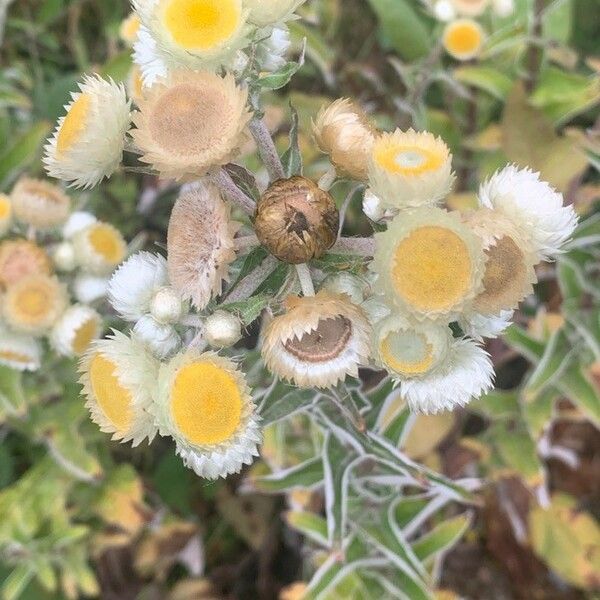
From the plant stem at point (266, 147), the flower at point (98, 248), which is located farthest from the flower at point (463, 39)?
the plant stem at point (266, 147)

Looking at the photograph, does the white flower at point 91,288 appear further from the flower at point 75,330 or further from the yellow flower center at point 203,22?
the yellow flower center at point 203,22

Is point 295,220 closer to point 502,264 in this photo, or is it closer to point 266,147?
point 266,147

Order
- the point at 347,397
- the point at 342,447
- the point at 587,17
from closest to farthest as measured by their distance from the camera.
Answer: the point at 347,397 < the point at 342,447 < the point at 587,17

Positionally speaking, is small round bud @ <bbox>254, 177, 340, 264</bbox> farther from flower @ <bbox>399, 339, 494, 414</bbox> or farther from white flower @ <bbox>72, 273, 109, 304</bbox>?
white flower @ <bbox>72, 273, 109, 304</bbox>

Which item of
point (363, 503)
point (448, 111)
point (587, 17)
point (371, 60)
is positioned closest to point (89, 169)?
A: point (363, 503)

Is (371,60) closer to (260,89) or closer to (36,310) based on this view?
(36,310)

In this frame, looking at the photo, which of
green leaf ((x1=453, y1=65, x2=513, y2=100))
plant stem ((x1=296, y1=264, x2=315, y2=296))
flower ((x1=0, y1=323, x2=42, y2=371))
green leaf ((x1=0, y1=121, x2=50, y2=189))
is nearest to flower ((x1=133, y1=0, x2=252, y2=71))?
plant stem ((x1=296, y1=264, x2=315, y2=296))
